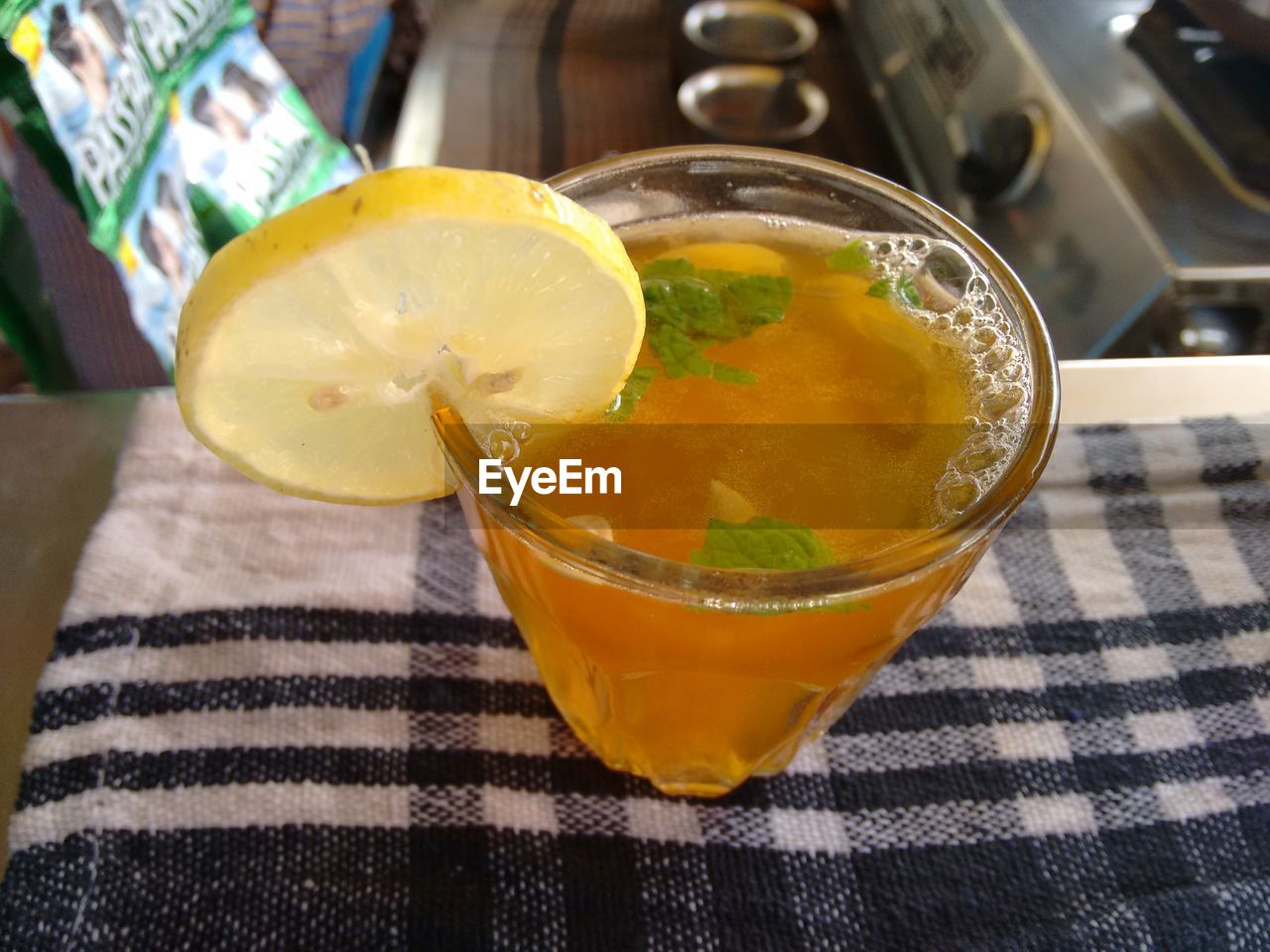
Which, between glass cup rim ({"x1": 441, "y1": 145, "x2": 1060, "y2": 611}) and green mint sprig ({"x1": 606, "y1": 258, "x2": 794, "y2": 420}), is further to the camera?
green mint sprig ({"x1": 606, "y1": 258, "x2": 794, "y2": 420})

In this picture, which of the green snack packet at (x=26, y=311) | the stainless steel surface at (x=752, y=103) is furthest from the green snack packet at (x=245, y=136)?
the stainless steel surface at (x=752, y=103)

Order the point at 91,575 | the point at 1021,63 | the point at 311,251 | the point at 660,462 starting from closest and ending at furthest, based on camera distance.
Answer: the point at 311,251, the point at 660,462, the point at 91,575, the point at 1021,63

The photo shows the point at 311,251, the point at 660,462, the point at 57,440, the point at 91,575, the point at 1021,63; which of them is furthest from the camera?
the point at 1021,63

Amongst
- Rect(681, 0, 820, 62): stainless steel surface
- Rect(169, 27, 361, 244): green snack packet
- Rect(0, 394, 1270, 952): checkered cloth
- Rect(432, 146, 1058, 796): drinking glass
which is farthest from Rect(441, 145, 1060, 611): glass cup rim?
Rect(681, 0, 820, 62): stainless steel surface

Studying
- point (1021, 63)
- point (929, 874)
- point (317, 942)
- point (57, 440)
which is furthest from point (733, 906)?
point (1021, 63)

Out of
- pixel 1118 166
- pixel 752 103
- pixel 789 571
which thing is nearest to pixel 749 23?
pixel 752 103

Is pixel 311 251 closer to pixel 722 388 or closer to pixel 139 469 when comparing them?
pixel 722 388

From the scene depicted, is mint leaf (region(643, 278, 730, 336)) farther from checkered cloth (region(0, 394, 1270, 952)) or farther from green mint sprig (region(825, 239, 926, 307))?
checkered cloth (region(0, 394, 1270, 952))
